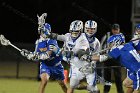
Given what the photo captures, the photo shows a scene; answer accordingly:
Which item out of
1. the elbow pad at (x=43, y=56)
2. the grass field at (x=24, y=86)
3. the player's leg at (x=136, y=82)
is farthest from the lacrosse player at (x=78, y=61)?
the grass field at (x=24, y=86)

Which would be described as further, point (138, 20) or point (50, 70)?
point (138, 20)

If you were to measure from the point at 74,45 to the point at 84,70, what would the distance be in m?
0.56

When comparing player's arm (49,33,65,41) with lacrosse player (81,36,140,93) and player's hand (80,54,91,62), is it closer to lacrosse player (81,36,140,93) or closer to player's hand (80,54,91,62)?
player's hand (80,54,91,62)

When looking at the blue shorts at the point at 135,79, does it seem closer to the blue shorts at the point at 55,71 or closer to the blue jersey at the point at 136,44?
the blue jersey at the point at 136,44

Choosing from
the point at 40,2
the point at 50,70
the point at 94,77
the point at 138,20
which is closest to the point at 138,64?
the point at 94,77

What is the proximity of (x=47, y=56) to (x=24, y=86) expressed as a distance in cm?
452

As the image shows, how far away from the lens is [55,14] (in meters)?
33.3

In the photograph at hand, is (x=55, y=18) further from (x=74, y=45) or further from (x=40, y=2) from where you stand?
(x=74, y=45)

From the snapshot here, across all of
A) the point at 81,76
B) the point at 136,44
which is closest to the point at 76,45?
the point at 81,76

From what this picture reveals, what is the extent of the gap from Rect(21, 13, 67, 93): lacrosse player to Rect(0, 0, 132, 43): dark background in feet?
57.2

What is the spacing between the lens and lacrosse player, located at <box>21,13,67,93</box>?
13859mm

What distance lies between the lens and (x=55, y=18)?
33000 millimetres

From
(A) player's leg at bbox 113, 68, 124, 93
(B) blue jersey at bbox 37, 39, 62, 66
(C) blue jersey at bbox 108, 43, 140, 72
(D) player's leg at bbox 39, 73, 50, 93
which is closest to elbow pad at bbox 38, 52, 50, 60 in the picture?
(B) blue jersey at bbox 37, 39, 62, 66

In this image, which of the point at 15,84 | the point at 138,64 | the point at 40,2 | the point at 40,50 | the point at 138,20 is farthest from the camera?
the point at 40,2
